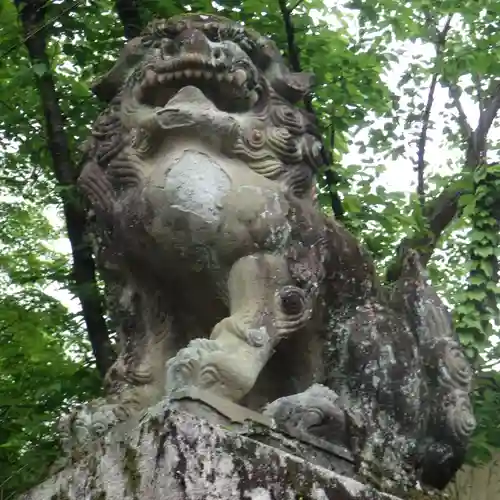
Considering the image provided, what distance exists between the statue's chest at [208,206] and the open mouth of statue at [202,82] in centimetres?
30

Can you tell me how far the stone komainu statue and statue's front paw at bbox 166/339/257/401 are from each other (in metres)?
0.08

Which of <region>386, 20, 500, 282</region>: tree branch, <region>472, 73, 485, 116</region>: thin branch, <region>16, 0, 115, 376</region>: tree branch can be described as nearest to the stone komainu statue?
<region>16, 0, 115, 376</region>: tree branch

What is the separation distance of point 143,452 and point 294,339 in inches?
37.3

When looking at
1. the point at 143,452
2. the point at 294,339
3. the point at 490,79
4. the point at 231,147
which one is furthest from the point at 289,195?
the point at 490,79

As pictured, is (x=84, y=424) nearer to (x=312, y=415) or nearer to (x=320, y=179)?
(x=312, y=415)

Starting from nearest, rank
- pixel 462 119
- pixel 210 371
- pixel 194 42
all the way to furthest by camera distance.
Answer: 1. pixel 210 371
2. pixel 194 42
3. pixel 462 119

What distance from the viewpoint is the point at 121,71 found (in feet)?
11.5

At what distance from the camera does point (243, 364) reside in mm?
2717

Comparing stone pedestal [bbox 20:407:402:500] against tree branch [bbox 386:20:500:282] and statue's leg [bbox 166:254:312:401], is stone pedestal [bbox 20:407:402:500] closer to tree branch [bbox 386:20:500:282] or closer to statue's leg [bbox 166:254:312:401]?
statue's leg [bbox 166:254:312:401]

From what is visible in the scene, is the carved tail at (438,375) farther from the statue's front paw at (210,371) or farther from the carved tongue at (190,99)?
the carved tongue at (190,99)

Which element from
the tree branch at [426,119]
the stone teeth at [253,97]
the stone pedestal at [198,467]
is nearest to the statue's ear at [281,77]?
the stone teeth at [253,97]

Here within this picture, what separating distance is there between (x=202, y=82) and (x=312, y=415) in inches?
47.9

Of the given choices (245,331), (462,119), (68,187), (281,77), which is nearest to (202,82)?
(281,77)

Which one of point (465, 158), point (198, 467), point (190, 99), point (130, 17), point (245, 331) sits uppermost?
point (465, 158)
